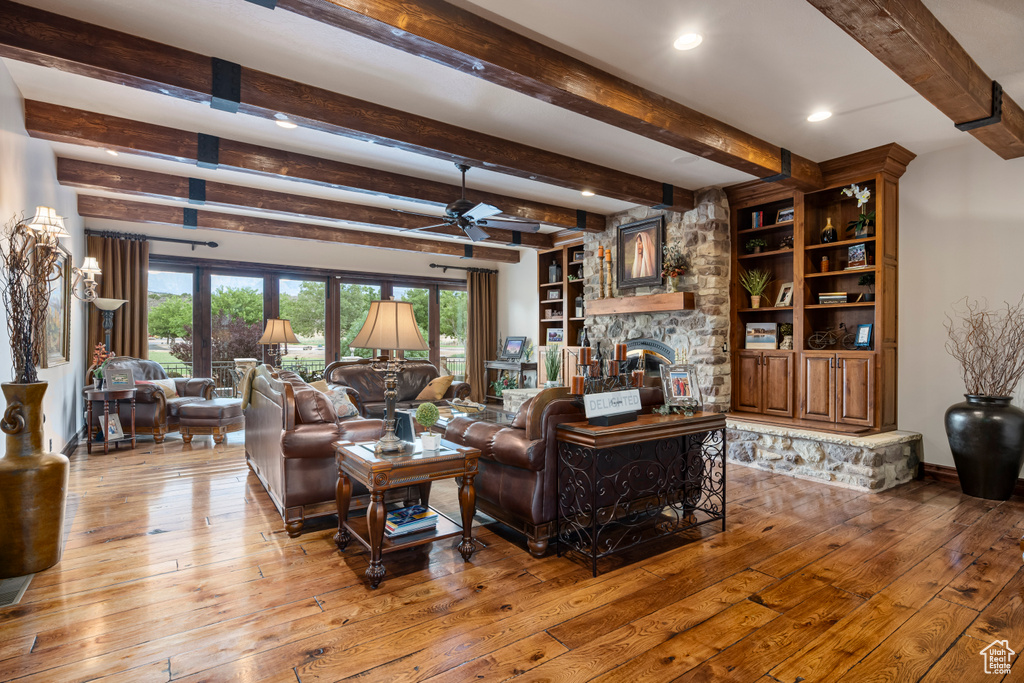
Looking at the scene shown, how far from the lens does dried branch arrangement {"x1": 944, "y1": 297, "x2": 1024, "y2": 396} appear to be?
165 inches

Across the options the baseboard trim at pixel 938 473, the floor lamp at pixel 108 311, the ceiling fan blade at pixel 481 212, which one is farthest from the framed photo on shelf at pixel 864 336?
the floor lamp at pixel 108 311

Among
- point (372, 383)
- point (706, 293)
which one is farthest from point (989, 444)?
point (372, 383)

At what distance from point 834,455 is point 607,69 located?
12.6 ft

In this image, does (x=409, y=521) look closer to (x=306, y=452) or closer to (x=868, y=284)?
(x=306, y=452)

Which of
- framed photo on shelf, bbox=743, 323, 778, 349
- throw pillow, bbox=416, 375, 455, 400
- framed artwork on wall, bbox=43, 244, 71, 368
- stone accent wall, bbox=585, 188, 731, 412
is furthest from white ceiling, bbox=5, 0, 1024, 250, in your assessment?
throw pillow, bbox=416, 375, 455, 400

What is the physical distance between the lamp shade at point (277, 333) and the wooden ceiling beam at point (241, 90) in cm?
455

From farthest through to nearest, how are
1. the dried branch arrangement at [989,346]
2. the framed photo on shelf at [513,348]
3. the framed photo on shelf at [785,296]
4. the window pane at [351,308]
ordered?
the framed photo on shelf at [513,348] → the window pane at [351,308] → the framed photo on shelf at [785,296] → the dried branch arrangement at [989,346]

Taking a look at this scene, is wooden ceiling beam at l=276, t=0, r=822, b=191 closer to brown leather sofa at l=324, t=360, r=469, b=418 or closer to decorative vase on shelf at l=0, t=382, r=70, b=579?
decorative vase on shelf at l=0, t=382, r=70, b=579

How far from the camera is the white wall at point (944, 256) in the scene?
14.3 ft

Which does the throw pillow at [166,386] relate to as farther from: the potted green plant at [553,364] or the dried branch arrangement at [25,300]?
the potted green plant at [553,364]

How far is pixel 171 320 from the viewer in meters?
7.55

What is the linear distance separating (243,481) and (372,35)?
12.6ft

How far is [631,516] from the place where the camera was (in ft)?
11.3

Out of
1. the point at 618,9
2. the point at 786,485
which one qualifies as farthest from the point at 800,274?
the point at 618,9
